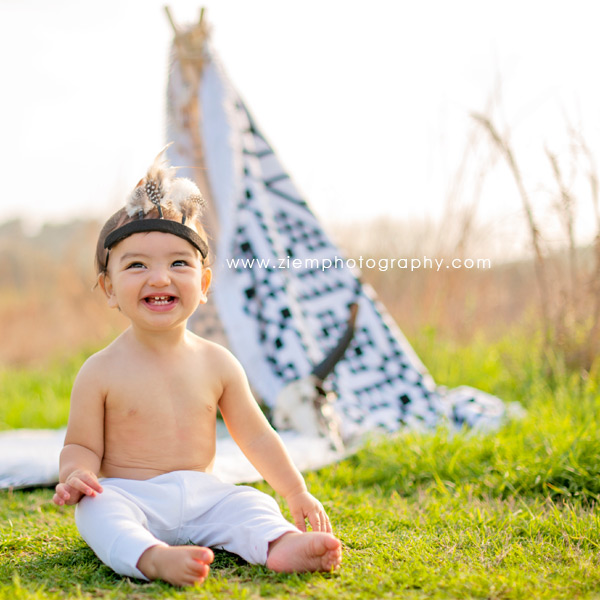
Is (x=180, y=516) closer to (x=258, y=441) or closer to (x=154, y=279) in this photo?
(x=258, y=441)

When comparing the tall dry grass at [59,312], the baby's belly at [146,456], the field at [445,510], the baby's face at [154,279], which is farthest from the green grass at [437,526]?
the tall dry grass at [59,312]

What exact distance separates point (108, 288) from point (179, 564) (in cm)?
76

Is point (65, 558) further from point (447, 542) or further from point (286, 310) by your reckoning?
point (286, 310)

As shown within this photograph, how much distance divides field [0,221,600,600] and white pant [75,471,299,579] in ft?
0.21

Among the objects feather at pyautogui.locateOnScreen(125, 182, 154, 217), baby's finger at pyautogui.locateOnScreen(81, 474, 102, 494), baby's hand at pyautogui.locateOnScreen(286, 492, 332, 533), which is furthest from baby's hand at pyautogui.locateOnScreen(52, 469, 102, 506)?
feather at pyautogui.locateOnScreen(125, 182, 154, 217)

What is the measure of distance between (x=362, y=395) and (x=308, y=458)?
3.44 ft

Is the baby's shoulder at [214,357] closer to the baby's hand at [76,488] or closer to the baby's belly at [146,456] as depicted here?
the baby's belly at [146,456]

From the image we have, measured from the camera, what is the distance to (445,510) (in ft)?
6.89

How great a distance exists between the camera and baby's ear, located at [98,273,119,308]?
1705 millimetres

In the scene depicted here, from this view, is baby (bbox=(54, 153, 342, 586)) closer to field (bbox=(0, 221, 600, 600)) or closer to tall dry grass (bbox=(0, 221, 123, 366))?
field (bbox=(0, 221, 600, 600))

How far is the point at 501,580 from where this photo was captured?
4.67ft

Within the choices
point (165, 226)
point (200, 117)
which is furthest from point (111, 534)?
point (200, 117)

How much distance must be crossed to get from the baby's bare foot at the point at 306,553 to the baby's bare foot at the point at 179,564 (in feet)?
0.59

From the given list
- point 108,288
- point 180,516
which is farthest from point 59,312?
point 180,516
